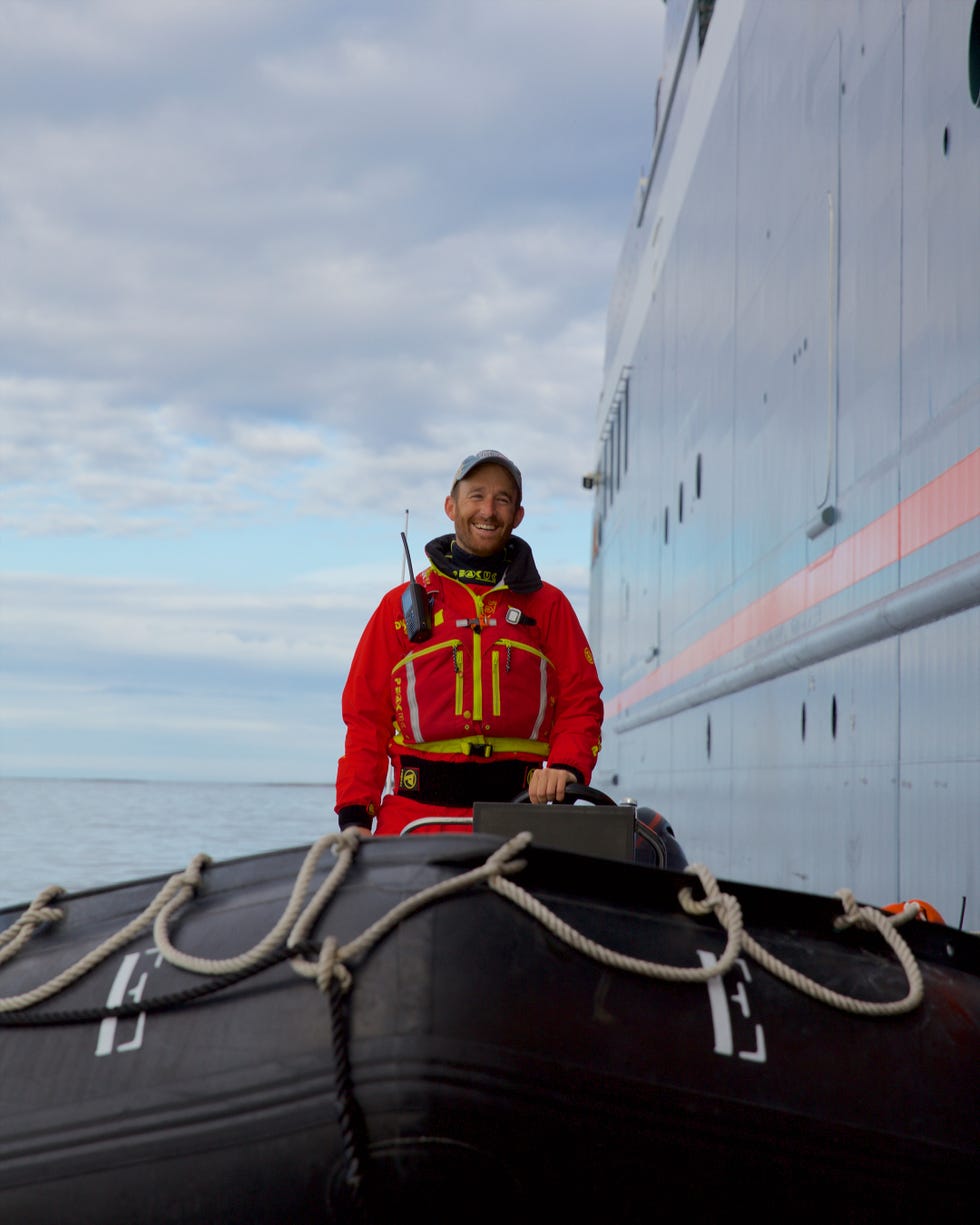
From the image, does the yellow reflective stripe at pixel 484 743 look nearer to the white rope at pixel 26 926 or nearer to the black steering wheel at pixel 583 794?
the black steering wheel at pixel 583 794

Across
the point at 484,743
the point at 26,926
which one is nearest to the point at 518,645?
the point at 484,743

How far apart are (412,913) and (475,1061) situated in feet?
0.75

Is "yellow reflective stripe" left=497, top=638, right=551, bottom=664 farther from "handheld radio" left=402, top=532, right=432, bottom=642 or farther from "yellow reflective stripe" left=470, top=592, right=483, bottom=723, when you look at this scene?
"handheld radio" left=402, top=532, right=432, bottom=642

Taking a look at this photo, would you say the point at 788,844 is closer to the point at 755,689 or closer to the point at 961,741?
the point at 755,689

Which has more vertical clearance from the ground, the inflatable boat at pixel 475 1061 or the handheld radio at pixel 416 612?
the handheld radio at pixel 416 612

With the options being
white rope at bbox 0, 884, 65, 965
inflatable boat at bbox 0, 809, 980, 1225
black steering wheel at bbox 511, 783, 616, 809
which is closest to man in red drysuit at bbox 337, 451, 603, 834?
black steering wheel at bbox 511, 783, 616, 809

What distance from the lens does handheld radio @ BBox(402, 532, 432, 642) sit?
3355 mm

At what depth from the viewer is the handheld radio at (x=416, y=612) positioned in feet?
11.0

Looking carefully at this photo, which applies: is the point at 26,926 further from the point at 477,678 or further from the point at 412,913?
the point at 477,678

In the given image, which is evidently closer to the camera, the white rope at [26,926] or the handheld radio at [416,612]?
the white rope at [26,926]

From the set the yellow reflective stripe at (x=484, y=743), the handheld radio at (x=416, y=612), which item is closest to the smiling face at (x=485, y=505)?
the handheld radio at (x=416, y=612)

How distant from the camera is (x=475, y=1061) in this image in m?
1.90

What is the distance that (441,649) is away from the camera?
3391 millimetres

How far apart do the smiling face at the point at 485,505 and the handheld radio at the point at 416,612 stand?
0.18 metres
